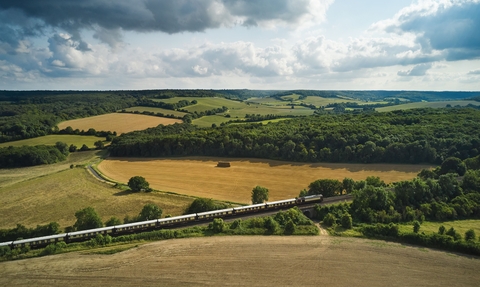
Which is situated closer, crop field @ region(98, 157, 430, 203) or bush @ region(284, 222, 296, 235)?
bush @ region(284, 222, 296, 235)

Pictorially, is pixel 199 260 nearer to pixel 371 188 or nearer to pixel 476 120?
pixel 371 188

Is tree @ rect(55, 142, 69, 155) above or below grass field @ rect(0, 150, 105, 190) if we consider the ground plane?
above

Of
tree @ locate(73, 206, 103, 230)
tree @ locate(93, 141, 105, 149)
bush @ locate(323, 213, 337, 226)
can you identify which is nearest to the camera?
tree @ locate(73, 206, 103, 230)

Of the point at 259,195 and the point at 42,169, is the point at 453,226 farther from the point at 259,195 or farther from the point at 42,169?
the point at 42,169

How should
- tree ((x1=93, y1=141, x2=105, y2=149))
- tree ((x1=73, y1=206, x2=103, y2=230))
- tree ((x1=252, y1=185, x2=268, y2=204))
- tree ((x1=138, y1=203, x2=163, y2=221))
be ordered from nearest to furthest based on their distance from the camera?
tree ((x1=73, y1=206, x2=103, y2=230))
tree ((x1=138, y1=203, x2=163, y2=221))
tree ((x1=252, y1=185, x2=268, y2=204))
tree ((x1=93, y1=141, x2=105, y2=149))

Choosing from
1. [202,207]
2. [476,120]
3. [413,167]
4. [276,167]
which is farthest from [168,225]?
[476,120]

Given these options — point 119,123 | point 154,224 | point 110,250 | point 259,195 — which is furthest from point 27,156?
point 259,195

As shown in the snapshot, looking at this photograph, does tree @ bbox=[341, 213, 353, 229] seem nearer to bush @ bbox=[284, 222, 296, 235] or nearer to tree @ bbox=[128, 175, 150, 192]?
bush @ bbox=[284, 222, 296, 235]

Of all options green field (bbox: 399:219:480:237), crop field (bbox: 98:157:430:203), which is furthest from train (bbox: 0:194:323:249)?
green field (bbox: 399:219:480:237)
